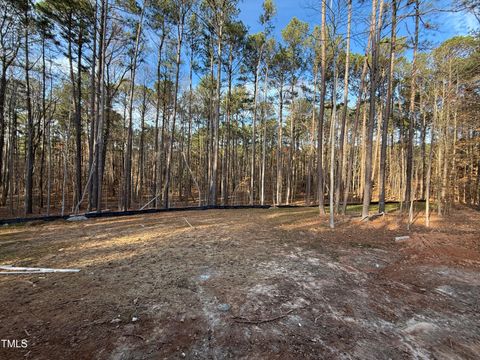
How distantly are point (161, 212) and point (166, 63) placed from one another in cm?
907

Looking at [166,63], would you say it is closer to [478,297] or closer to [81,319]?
[81,319]

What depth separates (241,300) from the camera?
2.44m

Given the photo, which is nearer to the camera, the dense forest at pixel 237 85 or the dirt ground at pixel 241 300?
the dirt ground at pixel 241 300

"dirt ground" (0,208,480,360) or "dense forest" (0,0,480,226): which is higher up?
"dense forest" (0,0,480,226)

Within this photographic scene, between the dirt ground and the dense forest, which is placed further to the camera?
the dense forest

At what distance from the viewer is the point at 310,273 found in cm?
325

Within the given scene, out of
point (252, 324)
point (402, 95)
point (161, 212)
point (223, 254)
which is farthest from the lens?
point (402, 95)

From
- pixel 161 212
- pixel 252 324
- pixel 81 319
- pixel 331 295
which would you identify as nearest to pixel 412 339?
pixel 331 295

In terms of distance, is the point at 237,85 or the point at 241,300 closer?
the point at 241,300

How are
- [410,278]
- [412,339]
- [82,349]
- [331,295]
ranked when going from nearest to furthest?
[82,349] < [412,339] < [331,295] < [410,278]

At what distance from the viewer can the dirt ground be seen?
177 cm

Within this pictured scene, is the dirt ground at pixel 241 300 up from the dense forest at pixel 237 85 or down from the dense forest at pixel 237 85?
down

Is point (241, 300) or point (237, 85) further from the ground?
point (237, 85)

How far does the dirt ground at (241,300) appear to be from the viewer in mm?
1768
